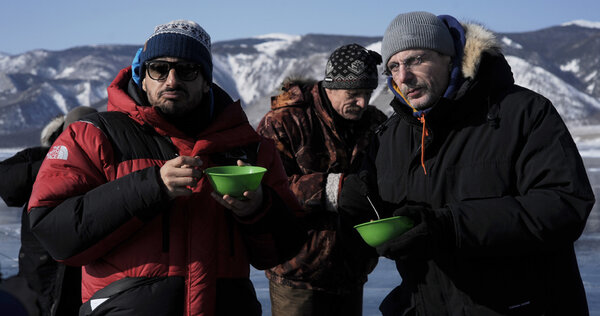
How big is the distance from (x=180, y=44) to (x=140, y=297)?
832mm

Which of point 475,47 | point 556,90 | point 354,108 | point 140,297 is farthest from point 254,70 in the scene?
point 140,297

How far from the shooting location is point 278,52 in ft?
335

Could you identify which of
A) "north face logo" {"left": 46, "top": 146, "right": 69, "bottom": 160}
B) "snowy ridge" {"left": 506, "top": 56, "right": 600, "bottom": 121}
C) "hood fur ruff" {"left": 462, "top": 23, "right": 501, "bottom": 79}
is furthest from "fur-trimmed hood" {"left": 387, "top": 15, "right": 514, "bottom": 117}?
"snowy ridge" {"left": 506, "top": 56, "right": 600, "bottom": 121}

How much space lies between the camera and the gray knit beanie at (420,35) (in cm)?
217

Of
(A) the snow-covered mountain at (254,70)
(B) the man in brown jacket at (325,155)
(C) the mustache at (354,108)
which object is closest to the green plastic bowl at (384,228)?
(B) the man in brown jacket at (325,155)

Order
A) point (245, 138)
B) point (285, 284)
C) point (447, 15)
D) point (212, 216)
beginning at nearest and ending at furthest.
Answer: point (212, 216), point (245, 138), point (447, 15), point (285, 284)

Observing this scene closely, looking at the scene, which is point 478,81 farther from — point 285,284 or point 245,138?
point 285,284

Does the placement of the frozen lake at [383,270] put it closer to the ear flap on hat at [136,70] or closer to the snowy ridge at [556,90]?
the ear flap on hat at [136,70]

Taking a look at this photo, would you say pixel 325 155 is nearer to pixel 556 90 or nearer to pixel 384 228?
pixel 384 228

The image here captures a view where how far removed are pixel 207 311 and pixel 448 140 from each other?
95cm

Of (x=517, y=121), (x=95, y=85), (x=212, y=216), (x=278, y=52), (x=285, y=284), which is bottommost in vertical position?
(x=95, y=85)

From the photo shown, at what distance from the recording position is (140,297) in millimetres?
1903

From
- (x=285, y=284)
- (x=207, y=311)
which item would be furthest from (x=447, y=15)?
(x=285, y=284)

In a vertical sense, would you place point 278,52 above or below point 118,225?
below
